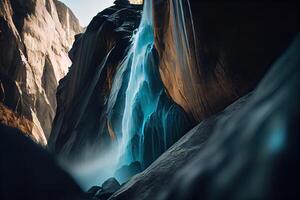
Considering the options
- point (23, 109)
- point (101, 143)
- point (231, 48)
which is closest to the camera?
point (231, 48)

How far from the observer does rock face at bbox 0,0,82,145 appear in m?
21.5

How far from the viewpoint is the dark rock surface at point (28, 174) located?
7.91 feet

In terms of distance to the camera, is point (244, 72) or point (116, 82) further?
point (116, 82)

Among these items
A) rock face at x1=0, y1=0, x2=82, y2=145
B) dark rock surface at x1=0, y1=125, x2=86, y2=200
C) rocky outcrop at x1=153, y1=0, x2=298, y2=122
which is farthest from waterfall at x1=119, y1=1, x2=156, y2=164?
rock face at x1=0, y1=0, x2=82, y2=145

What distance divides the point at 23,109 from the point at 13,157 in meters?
22.6

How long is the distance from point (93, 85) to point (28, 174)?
42.4ft

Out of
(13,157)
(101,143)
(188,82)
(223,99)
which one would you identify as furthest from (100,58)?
(13,157)

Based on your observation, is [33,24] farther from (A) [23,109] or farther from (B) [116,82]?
(B) [116,82]

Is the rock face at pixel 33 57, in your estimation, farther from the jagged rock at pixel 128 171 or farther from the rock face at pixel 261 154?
the rock face at pixel 261 154

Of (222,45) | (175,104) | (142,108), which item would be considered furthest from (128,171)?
(222,45)

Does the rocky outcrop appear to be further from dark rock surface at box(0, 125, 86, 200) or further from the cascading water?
the cascading water

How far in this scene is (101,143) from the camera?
1359 cm

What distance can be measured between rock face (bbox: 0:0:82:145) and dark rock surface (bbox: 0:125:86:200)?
58.3ft

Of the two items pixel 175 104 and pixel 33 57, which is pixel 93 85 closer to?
pixel 175 104
